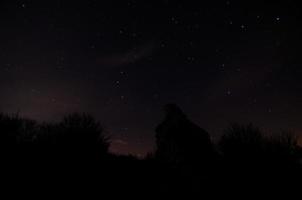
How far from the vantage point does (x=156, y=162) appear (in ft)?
41.5

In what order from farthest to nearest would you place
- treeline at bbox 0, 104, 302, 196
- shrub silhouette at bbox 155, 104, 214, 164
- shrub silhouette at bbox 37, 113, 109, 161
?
1. shrub silhouette at bbox 155, 104, 214, 164
2. shrub silhouette at bbox 37, 113, 109, 161
3. treeline at bbox 0, 104, 302, 196

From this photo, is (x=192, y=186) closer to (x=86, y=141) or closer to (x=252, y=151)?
(x=252, y=151)

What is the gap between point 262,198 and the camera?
8.59 metres

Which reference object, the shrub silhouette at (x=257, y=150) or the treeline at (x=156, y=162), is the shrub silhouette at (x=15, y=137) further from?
the shrub silhouette at (x=257, y=150)

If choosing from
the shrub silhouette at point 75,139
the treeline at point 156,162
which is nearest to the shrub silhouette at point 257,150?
the treeline at point 156,162

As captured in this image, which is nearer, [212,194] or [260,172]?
[212,194]

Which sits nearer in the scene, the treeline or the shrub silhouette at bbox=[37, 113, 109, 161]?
the treeline

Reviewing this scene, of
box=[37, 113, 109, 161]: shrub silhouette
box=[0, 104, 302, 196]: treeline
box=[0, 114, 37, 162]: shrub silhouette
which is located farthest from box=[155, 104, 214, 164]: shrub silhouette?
box=[0, 114, 37, 162]: shrub silhouette

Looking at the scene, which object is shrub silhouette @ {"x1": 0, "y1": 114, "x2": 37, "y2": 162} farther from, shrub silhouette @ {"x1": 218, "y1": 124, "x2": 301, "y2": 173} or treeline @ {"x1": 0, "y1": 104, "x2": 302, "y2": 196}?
shrub silhouette @ {"x1": 218, "y1": 124, "x2": 301, "y2": 173}

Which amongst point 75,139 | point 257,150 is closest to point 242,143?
point 257,150

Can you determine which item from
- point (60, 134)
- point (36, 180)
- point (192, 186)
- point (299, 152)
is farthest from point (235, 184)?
point (60, 134)

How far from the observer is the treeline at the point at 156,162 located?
7973 millimetres

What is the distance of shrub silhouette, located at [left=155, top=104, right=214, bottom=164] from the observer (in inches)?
568

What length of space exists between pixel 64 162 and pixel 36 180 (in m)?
1.80
